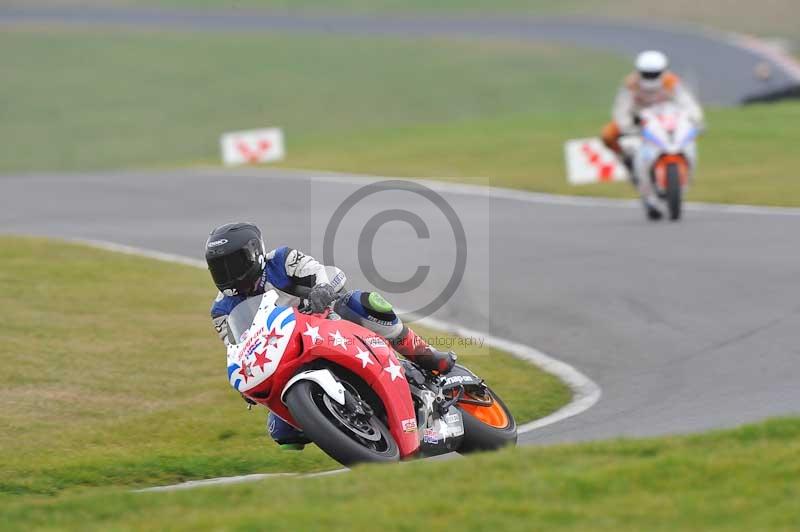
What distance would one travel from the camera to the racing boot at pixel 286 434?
745 cm

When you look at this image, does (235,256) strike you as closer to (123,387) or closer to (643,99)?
(123,387)

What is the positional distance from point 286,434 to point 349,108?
29812 mm

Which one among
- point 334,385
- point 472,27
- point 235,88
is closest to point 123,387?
point 334,385

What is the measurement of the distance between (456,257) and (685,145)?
3.30 m

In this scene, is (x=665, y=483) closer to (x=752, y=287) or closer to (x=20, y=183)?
(x=752, y=287)

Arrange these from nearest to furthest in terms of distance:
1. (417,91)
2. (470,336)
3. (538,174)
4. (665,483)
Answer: (665,483) < (470,336) < (538,174) < (417,91)

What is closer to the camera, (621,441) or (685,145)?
(621,441)

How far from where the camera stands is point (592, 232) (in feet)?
53.9

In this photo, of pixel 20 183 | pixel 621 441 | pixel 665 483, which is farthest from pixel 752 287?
pixel 20 183

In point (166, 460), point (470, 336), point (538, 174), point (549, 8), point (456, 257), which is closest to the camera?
point (166, 460)

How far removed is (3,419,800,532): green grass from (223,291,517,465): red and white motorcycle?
0.46 metres

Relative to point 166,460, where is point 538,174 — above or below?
above

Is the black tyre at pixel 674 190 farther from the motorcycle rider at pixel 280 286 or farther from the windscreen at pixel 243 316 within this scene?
the windscreen at pixel 243 316

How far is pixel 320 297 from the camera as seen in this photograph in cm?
724
